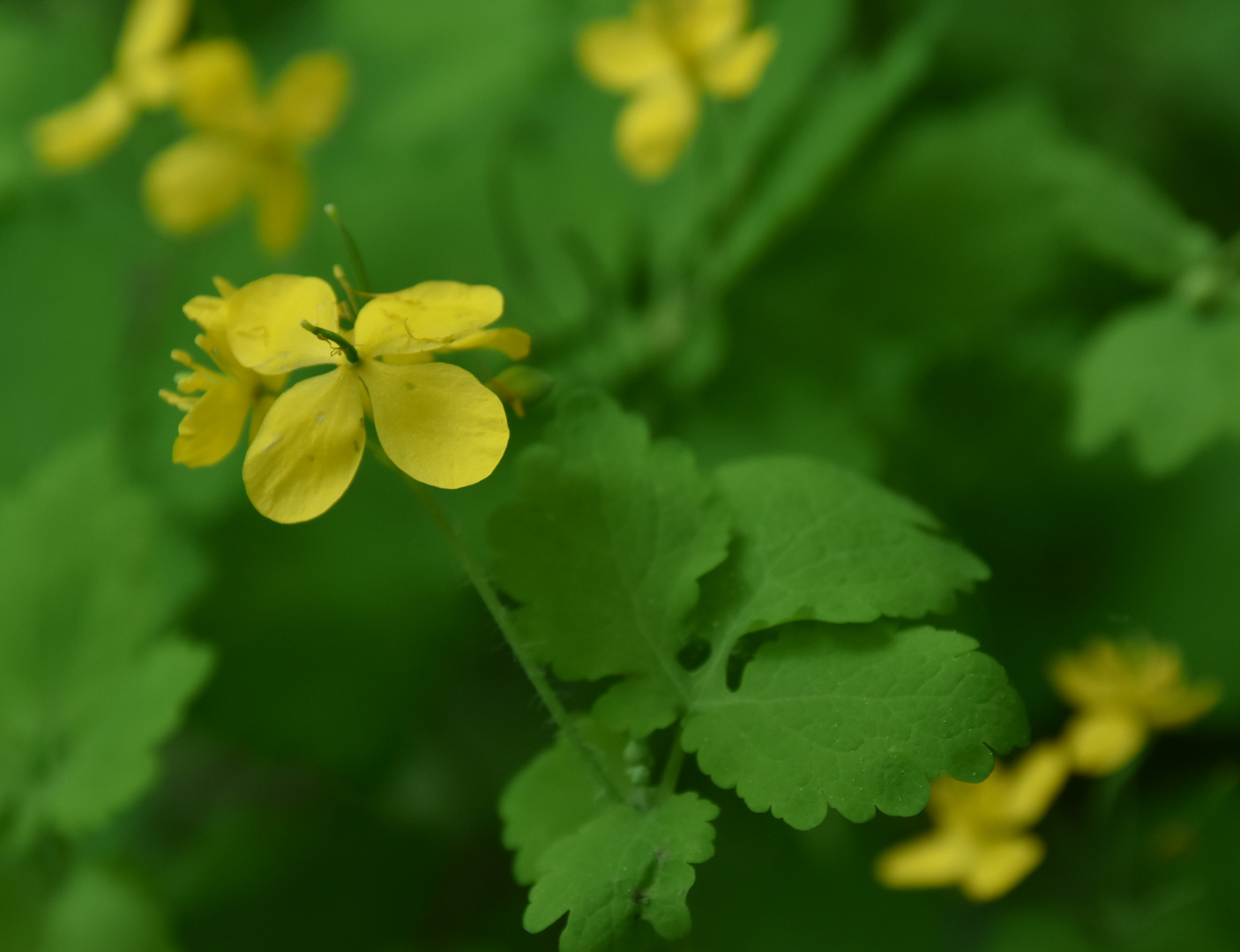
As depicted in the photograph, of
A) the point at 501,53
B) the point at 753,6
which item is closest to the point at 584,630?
the point at 501,53

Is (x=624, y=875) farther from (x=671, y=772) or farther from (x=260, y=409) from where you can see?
(x=260, y=409)

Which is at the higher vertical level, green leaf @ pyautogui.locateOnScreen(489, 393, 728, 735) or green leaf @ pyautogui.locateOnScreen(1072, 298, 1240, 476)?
green leaf @ pyautogui.locateOnScreen(489, 393, 728, 735)

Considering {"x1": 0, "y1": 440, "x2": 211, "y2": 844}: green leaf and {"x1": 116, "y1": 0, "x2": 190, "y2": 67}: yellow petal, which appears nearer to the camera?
{"x1": 0, "y1": 440, "x2": 211, "y2": 844}: green leaf

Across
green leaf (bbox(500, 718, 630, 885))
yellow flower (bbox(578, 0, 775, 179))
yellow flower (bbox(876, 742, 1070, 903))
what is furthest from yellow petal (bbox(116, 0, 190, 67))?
yellow flower (bbox(876, 742, 1070, 903))

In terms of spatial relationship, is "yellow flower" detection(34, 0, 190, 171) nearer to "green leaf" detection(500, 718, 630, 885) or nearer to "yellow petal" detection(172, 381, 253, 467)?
"yellow petal" detection(172, 381, 253, 467)

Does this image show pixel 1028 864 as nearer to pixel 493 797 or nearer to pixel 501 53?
pixel 493 797

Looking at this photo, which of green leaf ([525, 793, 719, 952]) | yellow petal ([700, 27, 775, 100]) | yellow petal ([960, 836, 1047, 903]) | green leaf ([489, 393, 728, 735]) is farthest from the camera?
yellow petal ([700, 27, 775, 100])

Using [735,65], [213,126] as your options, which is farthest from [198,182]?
[735,65]
